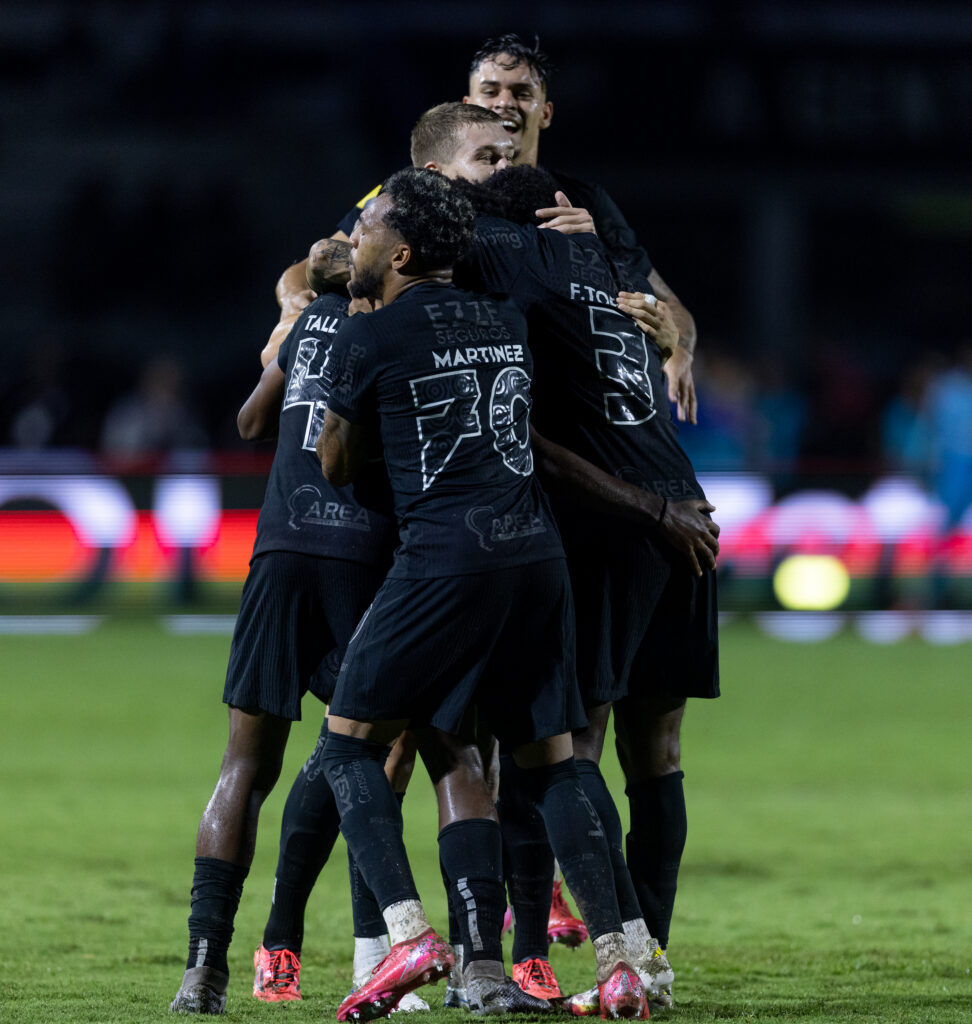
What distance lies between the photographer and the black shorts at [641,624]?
175 inches

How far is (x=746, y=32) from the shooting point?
82.8 feet

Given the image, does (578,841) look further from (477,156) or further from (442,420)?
(477,156)

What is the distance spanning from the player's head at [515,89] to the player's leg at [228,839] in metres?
2.10

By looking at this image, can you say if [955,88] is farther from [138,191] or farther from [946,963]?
[946,963]

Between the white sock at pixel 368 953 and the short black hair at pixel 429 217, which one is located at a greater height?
the short black hair at pixel 429 217

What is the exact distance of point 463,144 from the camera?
4566 mm

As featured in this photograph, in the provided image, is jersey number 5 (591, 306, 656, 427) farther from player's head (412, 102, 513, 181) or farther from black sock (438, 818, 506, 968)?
black sock (438, 818, 506, 968)

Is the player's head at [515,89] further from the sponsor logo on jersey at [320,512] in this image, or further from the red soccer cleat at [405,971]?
the red soccer cleat at [405,971]

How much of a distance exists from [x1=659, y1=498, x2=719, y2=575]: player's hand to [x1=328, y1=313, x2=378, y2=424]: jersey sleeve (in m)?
0.90

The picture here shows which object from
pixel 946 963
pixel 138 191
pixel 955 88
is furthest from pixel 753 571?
pixel 955 88

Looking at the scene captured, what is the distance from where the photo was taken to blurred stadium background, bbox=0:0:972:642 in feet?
73.8

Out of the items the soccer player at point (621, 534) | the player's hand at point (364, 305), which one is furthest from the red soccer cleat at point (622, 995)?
the player's hand at point (364, 305)

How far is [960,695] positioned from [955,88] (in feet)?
56.4

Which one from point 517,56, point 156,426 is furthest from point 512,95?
point 156,426
